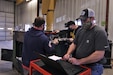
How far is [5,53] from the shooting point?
501 cm

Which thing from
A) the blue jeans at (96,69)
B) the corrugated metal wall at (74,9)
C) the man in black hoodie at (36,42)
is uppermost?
the corrugated metal wall at (74,9)

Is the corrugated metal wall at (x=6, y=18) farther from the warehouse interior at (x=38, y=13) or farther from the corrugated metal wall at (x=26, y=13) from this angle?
the corrugated metal wall at (x=26, y=13)

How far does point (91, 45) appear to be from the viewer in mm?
1761

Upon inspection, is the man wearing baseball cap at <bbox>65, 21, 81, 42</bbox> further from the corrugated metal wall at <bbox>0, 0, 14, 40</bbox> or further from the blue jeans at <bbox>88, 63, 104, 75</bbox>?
the corrugated metal wall at <bbox>0, 0, 14, 40</bbox>

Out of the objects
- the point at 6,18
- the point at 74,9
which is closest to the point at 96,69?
the point at 74,9

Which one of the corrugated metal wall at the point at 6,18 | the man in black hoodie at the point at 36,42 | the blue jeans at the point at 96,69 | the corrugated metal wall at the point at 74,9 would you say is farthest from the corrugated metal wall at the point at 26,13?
the blue jeans at the point at 96,69

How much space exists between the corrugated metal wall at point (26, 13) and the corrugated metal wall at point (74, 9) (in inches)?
118

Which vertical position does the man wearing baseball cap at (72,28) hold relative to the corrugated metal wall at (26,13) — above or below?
below

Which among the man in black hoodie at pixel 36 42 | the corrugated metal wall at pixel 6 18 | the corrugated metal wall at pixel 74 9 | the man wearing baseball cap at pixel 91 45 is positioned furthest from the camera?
the corrugated metal wall at pixel 6 18

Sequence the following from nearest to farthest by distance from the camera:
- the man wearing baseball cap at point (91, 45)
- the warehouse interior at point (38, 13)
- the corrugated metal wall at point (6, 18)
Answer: the man wearing baseball cap at point (91, 45)
the warehouse interior at point (38, 13)
the corrugated metal wall at point (6, 18)

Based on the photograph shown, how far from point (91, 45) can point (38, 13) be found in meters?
10.3

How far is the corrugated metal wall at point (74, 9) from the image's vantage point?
284 inches

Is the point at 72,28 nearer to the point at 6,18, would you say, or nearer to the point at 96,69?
the point at 96,69

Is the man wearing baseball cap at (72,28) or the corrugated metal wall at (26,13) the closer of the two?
the man wearing baseball cap at (72,28)
